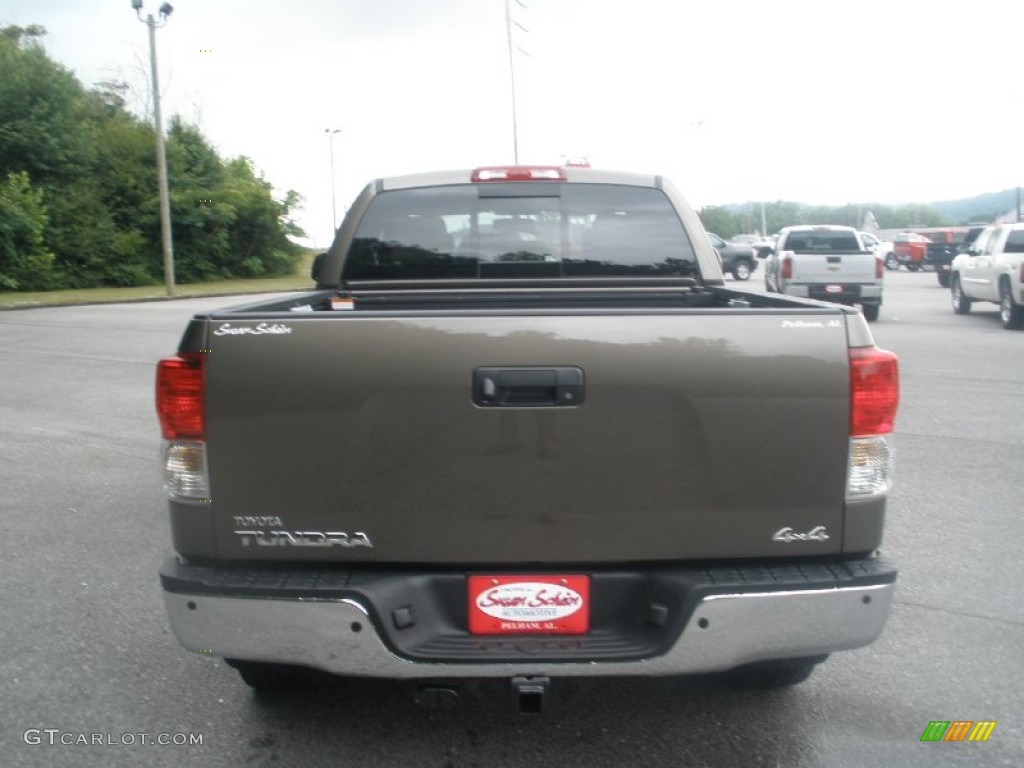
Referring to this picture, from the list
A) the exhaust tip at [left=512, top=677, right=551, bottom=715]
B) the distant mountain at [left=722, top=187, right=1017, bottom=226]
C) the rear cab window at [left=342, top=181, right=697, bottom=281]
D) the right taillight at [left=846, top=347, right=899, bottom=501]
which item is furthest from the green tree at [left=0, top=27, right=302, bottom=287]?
the distant mountain at [left=722, top=187, right=1017, bottom=226]

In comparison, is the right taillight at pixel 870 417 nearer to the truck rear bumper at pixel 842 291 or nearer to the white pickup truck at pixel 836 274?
the white pickup truck at pixel 836 274

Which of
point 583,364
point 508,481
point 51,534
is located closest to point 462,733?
point 508,481

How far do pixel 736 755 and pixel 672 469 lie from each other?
1126 mm

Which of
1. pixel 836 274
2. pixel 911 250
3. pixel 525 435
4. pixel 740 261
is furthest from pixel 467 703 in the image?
pixel 911 250

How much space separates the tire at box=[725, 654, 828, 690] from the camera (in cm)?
373

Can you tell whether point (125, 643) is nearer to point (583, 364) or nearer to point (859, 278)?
point (583, 364)

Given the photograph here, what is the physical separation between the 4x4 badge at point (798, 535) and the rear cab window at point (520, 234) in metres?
2.31

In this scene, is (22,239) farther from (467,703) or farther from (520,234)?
(467,703)

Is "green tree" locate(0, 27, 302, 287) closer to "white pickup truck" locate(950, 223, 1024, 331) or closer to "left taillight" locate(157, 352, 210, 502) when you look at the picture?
"white pickup truck" locate(950, 223, 1024, 331)

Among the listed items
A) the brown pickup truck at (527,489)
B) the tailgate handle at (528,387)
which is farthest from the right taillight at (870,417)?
the tailgate handle at (528,387)

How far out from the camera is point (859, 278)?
19.7 m

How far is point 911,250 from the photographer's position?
4419cm

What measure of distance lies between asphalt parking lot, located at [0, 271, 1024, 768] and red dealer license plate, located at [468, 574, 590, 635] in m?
0.63

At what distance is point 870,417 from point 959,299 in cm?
2020
